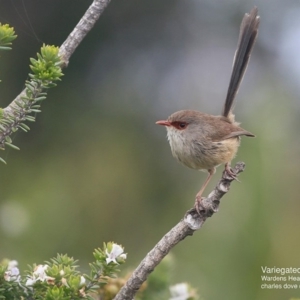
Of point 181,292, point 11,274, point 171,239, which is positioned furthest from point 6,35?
point 181,292

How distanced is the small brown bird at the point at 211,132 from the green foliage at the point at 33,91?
1665 mm

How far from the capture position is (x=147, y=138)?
876cm

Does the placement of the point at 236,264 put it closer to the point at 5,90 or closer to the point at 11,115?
the point at 11,115

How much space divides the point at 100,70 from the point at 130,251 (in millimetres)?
3729

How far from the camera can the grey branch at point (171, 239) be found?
1.97 metres

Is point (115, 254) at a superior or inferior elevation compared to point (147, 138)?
inferior

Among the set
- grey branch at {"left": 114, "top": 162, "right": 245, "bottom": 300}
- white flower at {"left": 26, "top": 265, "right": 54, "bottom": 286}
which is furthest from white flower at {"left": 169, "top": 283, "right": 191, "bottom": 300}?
white flower at {"left": 26, "top": 265, "right": 54, "bottom": 286}

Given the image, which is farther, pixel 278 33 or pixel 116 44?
pixel 116 44

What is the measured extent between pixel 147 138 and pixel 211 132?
16.7 feet

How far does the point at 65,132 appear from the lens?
8.55 meters

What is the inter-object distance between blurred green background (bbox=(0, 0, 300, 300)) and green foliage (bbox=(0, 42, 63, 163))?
2329 millimetres

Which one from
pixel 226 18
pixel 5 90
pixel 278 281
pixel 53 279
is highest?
pixel 226 18

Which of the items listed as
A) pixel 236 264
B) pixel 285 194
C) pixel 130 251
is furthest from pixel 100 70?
pixel 236 264

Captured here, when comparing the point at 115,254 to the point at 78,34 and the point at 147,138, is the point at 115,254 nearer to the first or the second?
the point at 78,34
